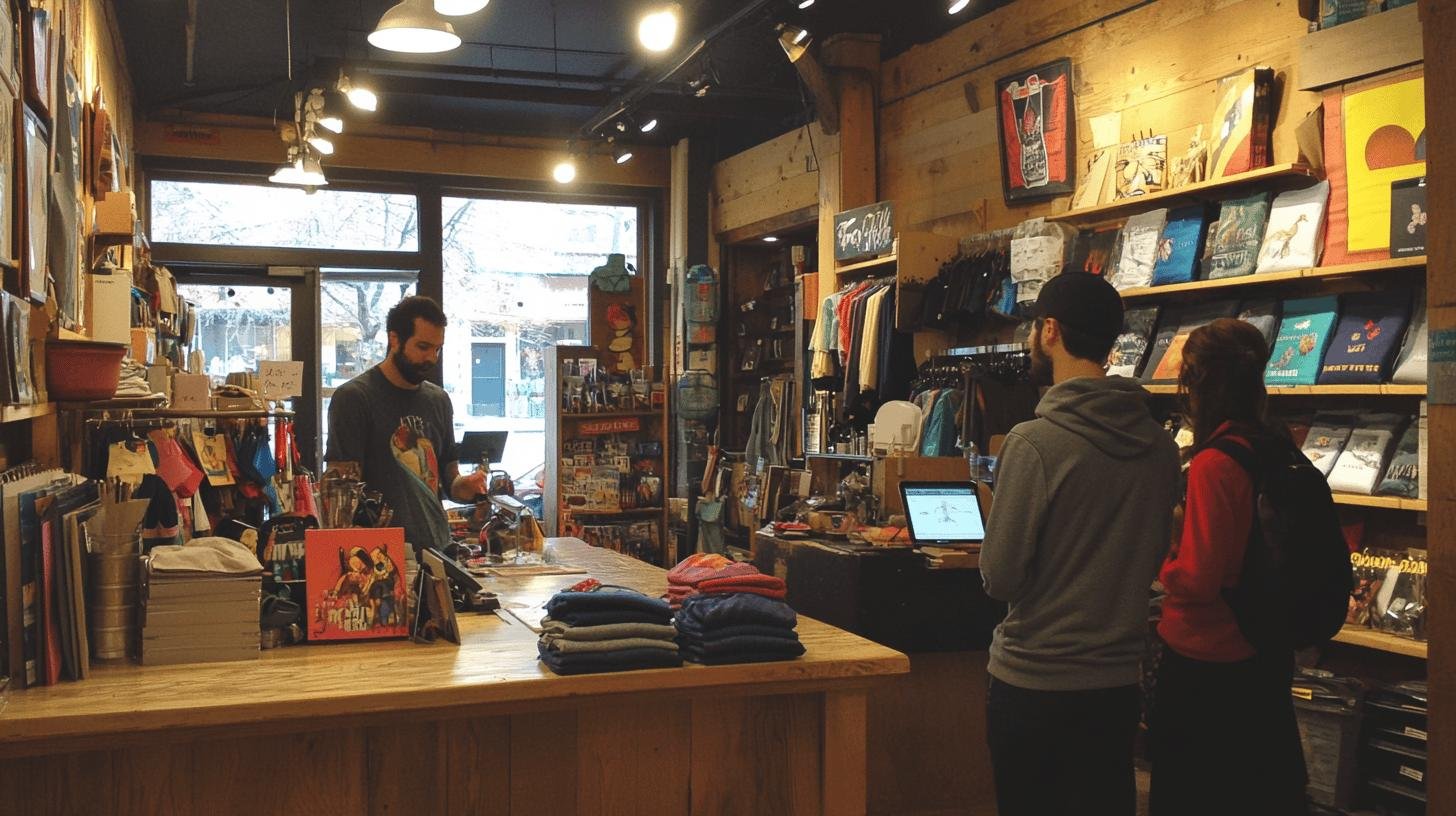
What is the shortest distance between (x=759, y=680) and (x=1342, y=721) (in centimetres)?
235

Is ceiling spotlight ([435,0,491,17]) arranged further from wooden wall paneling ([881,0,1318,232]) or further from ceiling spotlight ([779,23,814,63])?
wooden wall paneling ([881,0,1318,232])

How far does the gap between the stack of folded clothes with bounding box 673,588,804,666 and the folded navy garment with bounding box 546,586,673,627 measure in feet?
0.22

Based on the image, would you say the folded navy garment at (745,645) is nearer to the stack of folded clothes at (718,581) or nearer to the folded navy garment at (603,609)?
the folded navy garment at (603,609)

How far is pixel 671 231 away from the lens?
9.84 meters

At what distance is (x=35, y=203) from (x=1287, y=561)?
9.89ft

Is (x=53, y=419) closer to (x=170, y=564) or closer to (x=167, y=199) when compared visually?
(x=170, y=564)

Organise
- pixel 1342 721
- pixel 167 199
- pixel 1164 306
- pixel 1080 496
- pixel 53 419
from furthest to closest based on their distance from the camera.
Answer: pixel 167 199, pixel 1164 306, pixel 1342 721, pixel 53 419, pixel 1080 496

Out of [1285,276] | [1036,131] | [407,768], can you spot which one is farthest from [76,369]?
[1036,131]

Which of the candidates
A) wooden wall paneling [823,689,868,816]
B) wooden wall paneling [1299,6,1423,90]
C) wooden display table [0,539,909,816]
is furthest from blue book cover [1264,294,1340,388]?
wooden wall paneling [823,689,868,816]

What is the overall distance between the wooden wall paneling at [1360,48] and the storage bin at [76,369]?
3.97 meters

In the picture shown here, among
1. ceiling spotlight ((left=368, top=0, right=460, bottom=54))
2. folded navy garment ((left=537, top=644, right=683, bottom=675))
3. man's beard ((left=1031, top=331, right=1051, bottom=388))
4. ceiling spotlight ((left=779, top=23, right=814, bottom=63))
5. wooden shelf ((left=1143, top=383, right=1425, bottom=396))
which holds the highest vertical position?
ceiling spotlight ((left=779, top=23, right=814, bottom=63))

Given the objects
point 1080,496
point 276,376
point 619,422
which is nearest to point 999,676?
point 1080,496

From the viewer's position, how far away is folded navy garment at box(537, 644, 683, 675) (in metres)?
2.43

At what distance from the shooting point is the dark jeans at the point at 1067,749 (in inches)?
98.0
